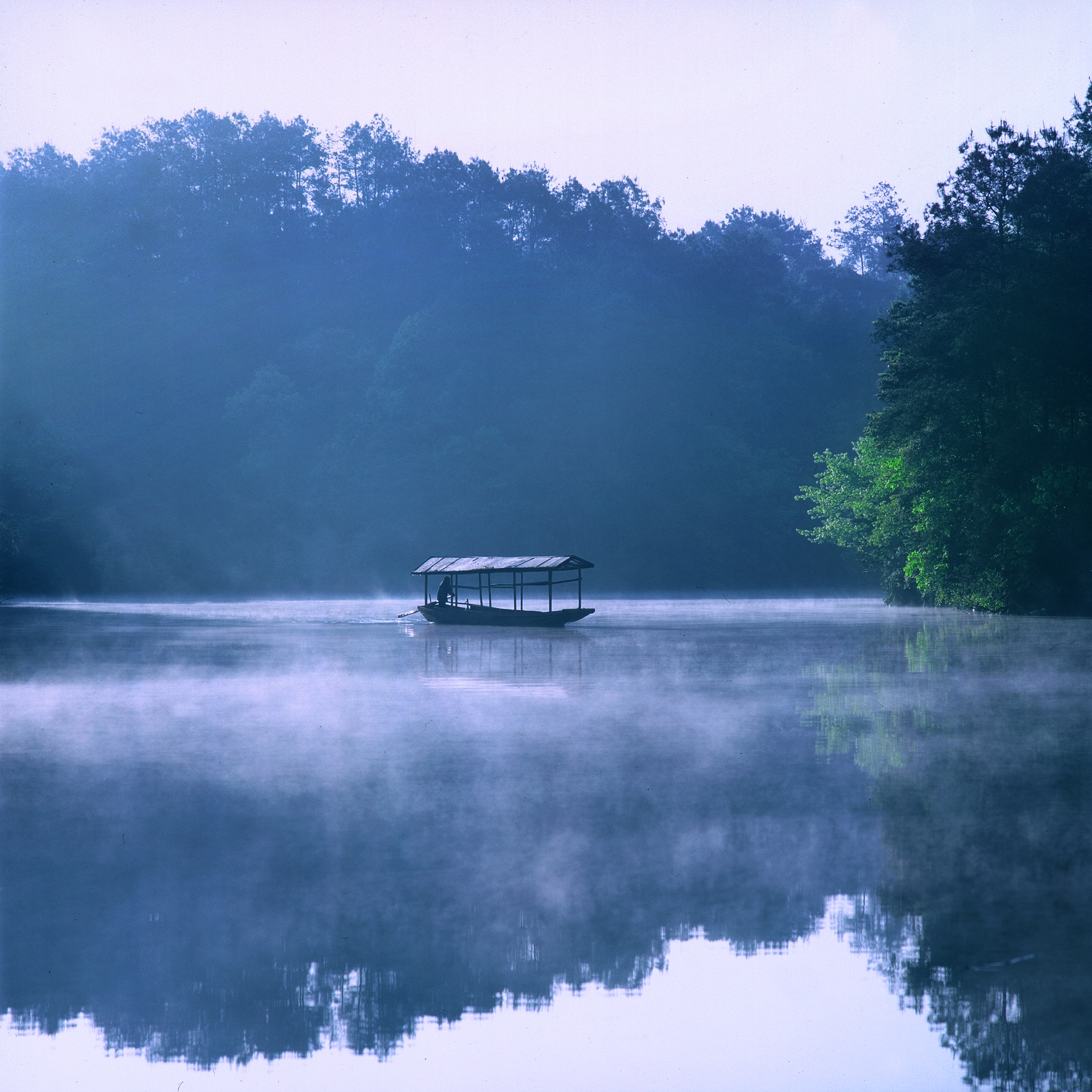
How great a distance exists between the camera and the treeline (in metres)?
42.4

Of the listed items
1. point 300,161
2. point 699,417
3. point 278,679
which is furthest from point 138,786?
point 300,161

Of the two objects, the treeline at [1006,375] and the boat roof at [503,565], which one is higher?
the treeline at [1006,375]

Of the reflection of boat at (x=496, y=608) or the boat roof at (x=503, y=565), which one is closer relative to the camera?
the reflection of boat at (x=496, y=608)

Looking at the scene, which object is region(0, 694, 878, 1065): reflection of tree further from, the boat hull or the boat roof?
the boat roof

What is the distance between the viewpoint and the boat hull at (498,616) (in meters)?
37.4

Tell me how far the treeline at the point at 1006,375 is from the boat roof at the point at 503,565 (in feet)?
46.2

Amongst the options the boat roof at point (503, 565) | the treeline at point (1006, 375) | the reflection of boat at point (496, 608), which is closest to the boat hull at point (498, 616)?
the reflection of boat at point (496, 608)

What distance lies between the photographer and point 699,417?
94.0 meters

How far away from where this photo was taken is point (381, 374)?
92.4 m

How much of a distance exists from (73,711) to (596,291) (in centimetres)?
8560

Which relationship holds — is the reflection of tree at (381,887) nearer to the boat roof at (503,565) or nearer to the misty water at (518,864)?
the misty water at (518,864)

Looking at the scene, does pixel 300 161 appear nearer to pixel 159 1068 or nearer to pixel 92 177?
pixel 92 177

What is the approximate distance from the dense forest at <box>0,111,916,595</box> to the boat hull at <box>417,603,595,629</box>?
38788mm

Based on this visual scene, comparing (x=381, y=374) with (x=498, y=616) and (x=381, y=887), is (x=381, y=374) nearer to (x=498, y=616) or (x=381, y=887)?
(x=498, y=616)
